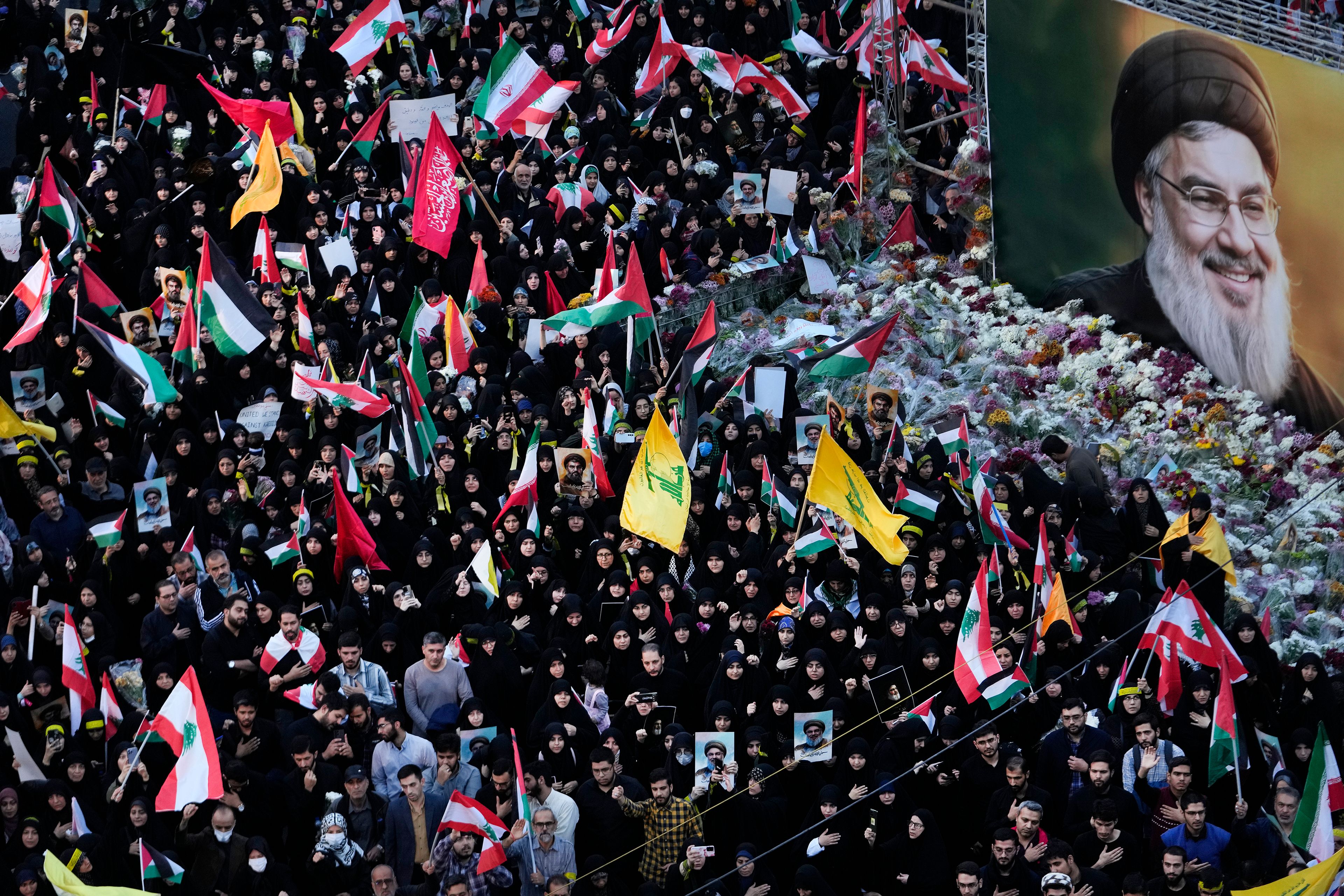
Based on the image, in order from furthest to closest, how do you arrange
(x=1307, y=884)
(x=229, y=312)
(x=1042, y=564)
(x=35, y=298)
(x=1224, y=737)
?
(x=229, y=312) → (x=35, y=298) → (x=1042, y=564) → (x=1224, y=737) → (x=1307, y=884)

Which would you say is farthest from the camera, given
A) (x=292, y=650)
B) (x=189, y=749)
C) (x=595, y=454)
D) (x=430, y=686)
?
(x=595, y=454)

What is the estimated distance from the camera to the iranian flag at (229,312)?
1576cm

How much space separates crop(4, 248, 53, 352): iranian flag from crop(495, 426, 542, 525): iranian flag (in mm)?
4113

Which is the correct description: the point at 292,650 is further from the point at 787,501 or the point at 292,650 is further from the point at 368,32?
the point at 368,32

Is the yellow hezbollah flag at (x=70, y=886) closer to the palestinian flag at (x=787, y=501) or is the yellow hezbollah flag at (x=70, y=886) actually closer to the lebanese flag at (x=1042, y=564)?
the palestinian flag at (x=787, y=501)

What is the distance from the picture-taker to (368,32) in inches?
769

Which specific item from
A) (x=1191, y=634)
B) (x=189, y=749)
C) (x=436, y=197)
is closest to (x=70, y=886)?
(x=189, y=749)

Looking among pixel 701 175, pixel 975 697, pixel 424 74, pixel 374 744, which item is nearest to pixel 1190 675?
pixel 975 697

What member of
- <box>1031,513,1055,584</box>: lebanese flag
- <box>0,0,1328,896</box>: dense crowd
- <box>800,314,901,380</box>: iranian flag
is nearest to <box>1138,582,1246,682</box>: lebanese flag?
<box>0,0,1328,896</box>: dense crowd

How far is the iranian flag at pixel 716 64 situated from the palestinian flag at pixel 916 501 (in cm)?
736

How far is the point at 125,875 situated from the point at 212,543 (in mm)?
3647

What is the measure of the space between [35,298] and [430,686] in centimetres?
547

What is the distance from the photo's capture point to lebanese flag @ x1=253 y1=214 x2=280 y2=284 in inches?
664

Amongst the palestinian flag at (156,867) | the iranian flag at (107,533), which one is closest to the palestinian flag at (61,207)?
the iranian flag at (107,533)
